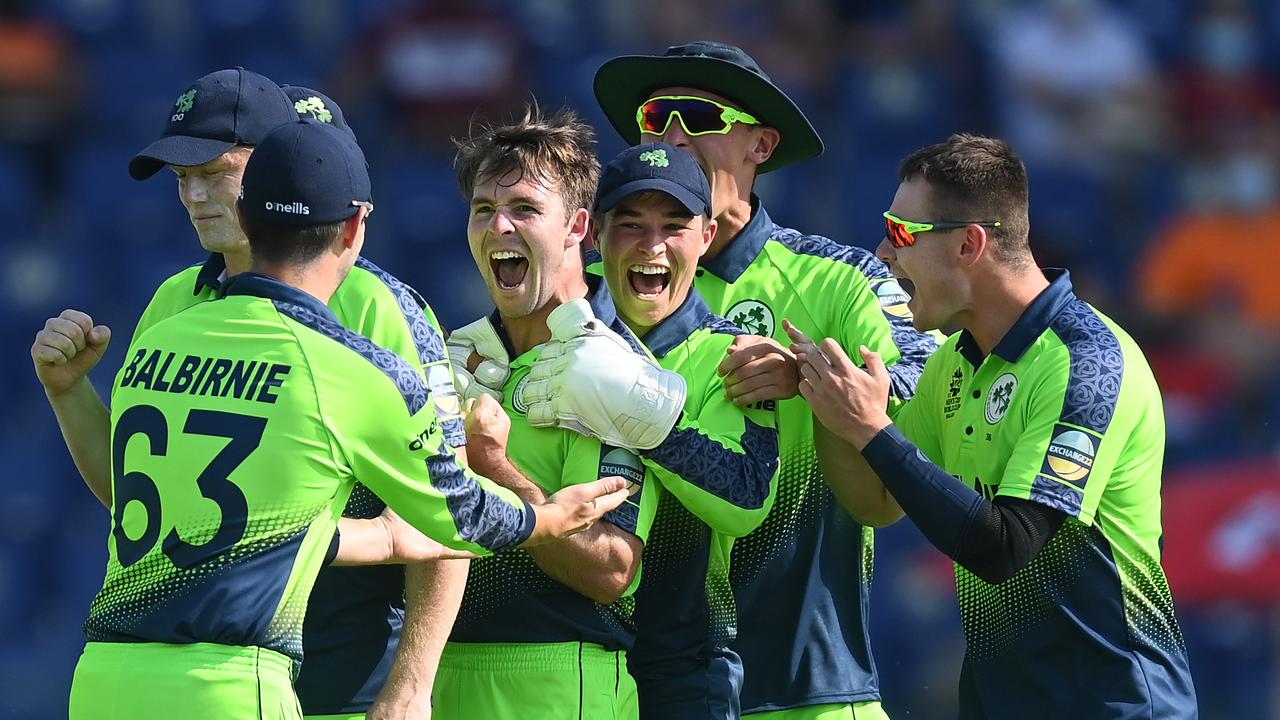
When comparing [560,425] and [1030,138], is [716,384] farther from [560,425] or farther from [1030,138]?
[1030,138]

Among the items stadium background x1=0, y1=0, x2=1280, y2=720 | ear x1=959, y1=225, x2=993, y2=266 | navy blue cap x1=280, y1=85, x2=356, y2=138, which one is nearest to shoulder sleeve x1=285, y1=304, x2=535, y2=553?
navy blue cap x1=280, y1=85, x2=356, y2=138

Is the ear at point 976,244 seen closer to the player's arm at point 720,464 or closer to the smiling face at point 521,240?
the player's arm at point 720,464

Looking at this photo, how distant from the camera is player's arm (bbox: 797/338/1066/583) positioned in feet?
14.7

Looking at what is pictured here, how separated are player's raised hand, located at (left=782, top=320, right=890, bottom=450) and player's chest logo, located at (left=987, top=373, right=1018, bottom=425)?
31cm

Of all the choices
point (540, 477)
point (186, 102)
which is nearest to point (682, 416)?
point (540, 477)

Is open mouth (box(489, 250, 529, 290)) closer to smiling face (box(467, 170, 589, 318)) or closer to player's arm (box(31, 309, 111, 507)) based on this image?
smiling face (box(467, 170, 589, 318))

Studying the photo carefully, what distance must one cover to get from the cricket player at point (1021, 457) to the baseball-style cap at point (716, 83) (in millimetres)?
743

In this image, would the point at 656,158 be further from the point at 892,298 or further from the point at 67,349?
the point at 67,349

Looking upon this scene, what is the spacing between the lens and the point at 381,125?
1146cm

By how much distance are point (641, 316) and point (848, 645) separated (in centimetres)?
122

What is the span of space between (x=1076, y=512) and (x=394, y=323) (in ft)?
5.84

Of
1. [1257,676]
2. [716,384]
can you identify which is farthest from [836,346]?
[1257,676]

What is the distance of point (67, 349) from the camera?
15.4 ft

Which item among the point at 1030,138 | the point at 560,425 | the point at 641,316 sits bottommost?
the point at 560,425
